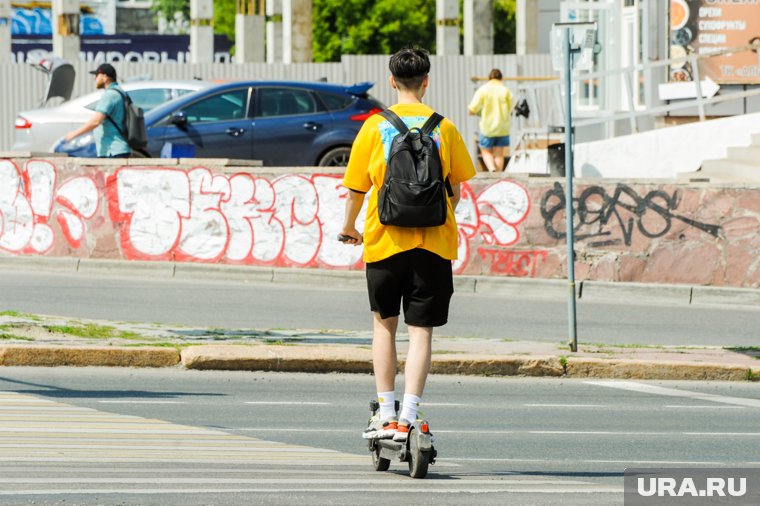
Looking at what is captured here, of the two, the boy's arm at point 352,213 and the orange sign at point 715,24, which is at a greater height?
the orange sign at point 715,24

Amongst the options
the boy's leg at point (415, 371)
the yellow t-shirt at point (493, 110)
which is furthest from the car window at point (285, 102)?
the boy's leg at point (415, 371)

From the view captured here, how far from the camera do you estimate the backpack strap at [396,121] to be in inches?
269

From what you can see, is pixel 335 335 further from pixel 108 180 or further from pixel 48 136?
pixel 48 136

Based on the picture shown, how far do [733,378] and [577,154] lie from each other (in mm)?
11795

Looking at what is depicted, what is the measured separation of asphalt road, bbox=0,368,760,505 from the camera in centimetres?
622

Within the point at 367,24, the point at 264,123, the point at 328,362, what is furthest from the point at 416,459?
the point at 367,24

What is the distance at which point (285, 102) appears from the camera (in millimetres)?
20719

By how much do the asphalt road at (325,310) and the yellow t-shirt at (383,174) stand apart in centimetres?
660

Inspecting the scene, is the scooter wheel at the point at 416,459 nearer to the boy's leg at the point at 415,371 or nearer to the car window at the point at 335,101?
the boy's leg at the point at 415,371

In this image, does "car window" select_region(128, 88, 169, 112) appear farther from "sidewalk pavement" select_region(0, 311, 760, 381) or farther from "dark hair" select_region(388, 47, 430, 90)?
"dark hair" select_region(388, 47, 430, 90)

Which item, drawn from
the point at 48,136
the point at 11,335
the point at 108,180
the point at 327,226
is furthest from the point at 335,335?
the point at 48,136

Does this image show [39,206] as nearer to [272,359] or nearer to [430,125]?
[272,359]

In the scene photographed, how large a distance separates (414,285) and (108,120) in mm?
11351

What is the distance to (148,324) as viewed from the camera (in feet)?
42.5
